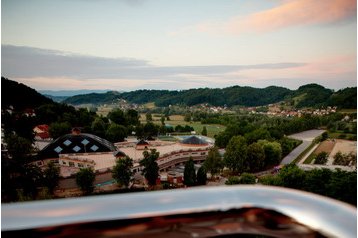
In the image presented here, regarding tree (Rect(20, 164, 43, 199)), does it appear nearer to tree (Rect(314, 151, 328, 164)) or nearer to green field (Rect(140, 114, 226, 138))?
tree (Rect(314, 151, 328, 164))

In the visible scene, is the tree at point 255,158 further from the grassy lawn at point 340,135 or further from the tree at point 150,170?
the grassy lawn at point 340,135

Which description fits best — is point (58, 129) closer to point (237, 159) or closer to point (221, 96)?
point (237, 159)

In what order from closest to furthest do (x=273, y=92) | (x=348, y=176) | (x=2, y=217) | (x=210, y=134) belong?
(x=2, y=217)
(x=348, y=176)
(x=210, y=134)
(x=273, y=92)

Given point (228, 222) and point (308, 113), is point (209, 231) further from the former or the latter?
point (308, 113)

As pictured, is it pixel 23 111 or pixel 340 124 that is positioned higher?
pixel 23 111

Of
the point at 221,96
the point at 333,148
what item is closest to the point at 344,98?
the point at 333,148

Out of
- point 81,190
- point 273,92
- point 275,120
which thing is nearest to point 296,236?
point 81,190
